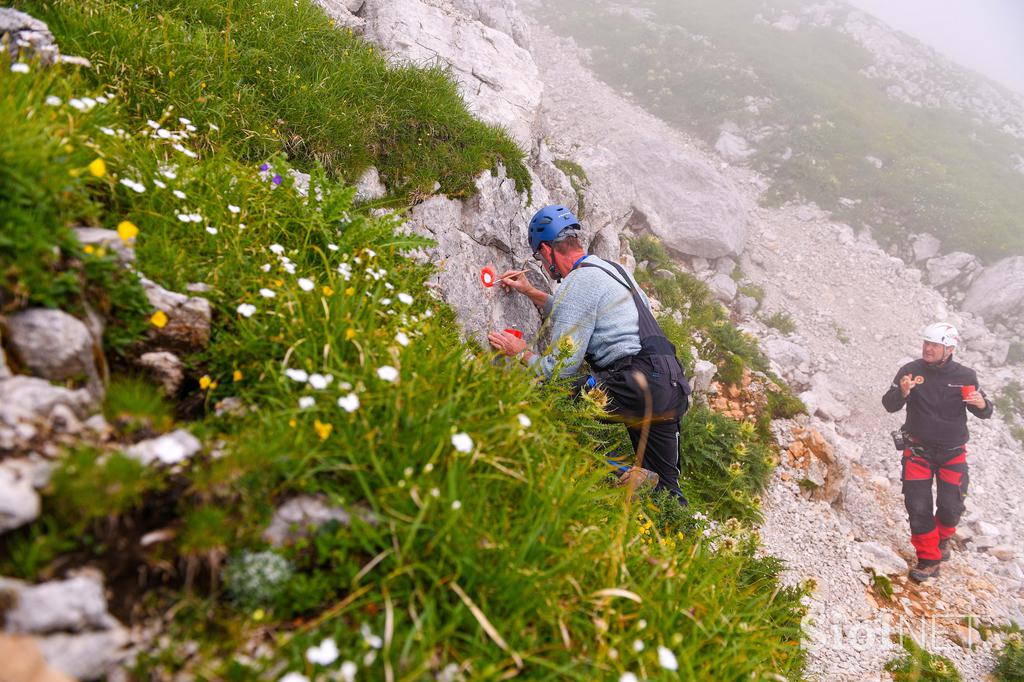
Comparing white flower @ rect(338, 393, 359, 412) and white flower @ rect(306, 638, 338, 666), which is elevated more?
white flower @ rect(338, 393, 359, 412)

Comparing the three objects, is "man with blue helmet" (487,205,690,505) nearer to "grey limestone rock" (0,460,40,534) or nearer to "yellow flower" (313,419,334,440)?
"yellow flower" (313,419,334,440)

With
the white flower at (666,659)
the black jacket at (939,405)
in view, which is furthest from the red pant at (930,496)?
the white flower at (666,659)

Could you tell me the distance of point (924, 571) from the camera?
870 centimetres

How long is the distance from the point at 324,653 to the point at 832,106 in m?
36.1

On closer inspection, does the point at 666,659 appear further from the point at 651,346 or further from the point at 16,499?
the point at 651,346

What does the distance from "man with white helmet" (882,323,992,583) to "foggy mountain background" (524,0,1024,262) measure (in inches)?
591

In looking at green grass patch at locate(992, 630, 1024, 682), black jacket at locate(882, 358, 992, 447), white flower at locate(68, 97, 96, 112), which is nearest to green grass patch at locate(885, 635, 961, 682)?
green grass patch at locate(992, 630, 1024, 682)

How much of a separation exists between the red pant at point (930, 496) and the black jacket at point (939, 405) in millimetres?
345

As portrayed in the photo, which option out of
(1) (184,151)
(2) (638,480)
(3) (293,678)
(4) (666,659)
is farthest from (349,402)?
(2) (638,480)

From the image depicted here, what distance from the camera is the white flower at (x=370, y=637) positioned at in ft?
6.70

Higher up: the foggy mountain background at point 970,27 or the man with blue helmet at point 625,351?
the foggy mountain background at point 970,27

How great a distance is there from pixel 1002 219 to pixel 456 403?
29922 millimetres

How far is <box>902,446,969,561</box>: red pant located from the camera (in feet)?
29.8

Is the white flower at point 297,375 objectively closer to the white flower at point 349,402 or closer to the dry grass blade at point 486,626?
the white flower at point 349,402
